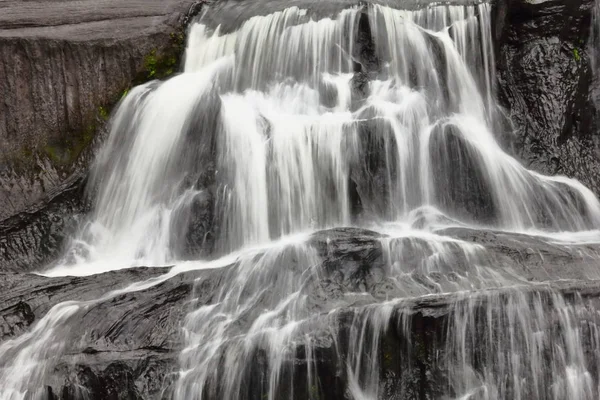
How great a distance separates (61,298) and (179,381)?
6.84 feet

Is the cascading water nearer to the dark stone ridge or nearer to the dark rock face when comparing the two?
the dark stone ridge

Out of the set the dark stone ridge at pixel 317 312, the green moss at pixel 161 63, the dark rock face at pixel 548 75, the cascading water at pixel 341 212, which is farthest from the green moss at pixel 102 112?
the dark rock face at pixel 548 75

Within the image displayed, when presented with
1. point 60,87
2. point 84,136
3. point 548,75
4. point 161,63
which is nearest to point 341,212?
point 548,75

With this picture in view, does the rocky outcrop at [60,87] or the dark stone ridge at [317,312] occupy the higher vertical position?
the rocky outcrop at [60,87]

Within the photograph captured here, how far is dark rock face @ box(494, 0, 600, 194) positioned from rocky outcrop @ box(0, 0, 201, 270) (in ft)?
16.4

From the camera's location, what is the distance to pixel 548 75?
34.8ft

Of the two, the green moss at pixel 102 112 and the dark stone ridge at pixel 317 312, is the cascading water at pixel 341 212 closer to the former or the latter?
the dark stone ridge at pixel 317 312

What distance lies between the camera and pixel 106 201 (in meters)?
10.2

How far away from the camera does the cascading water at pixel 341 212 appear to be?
636 centimetres

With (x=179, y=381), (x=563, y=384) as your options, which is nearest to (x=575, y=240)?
(x=563, y=384)

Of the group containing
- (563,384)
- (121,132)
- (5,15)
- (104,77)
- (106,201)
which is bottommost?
(563,384)

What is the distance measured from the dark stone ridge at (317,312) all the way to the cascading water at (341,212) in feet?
0.09

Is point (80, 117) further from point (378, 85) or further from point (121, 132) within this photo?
point (378, 85)

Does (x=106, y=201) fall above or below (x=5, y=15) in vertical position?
below
